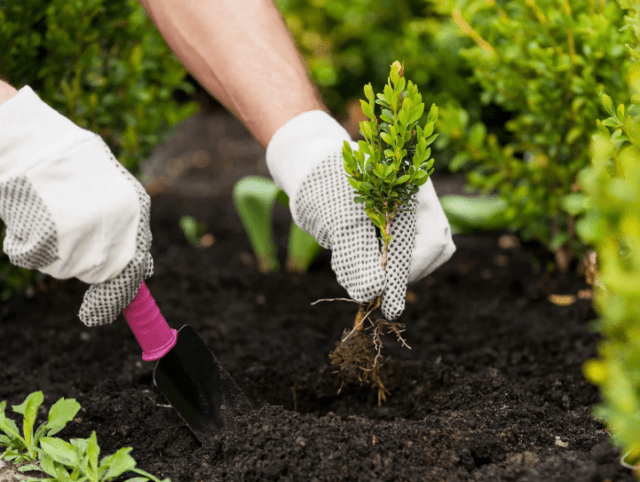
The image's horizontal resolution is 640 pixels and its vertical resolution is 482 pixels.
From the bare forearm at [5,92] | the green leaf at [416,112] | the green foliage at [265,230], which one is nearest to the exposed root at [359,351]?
the green leaf at [416,112]

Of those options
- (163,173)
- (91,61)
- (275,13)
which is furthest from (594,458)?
(163,173)

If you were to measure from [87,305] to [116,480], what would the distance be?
370mm

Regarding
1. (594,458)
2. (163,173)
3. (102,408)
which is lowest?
(163,173)

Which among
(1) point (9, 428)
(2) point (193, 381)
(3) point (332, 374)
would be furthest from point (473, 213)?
(1) point (9, 428)

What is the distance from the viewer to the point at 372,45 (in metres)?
3.80

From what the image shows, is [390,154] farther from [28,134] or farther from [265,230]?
[265,230]

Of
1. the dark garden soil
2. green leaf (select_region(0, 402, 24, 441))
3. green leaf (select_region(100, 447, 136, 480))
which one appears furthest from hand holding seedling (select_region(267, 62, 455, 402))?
green leaf (select_region(0, 402, 24, 441))

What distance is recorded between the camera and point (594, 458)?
3.51 feet

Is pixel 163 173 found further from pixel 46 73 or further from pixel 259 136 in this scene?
pixel 259 136

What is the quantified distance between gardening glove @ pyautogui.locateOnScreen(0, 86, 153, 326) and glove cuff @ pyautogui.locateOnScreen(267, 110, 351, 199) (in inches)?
15.3

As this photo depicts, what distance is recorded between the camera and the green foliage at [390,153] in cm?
121

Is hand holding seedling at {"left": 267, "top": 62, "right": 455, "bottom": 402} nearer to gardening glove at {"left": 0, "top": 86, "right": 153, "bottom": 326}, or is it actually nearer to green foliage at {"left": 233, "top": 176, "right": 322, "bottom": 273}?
gardening glove at {"left": 0, "top": 86, "right": 153, "bottom": 326}

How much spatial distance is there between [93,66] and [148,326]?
1.21 meters

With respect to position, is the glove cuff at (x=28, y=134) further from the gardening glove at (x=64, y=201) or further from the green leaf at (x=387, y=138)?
the green leaf at (x=387, y=138)
